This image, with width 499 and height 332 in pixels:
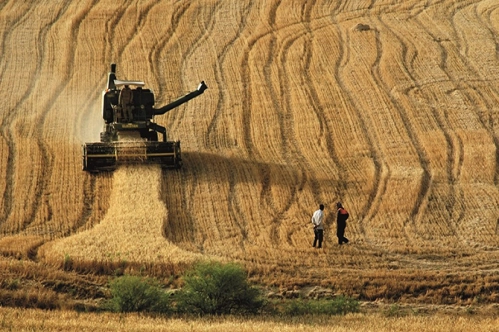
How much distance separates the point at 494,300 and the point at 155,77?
21439mm

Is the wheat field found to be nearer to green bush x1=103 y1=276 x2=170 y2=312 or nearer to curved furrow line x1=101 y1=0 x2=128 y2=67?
curved furrow line x1=101 y1=0 x2=128 y2=67

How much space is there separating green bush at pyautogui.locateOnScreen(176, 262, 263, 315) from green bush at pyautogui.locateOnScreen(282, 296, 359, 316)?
0.79 metres

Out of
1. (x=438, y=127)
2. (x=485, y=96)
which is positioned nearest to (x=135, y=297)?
(x=438, y=127)

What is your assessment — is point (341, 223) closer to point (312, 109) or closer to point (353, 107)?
point (312, 109)

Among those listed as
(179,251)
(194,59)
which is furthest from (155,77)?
(179,251)

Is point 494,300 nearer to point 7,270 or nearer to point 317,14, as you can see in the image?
point 7,270

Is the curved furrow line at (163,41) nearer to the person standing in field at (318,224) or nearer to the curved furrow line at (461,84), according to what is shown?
the curved furrow line at (461,84)

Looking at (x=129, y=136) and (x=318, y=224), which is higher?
(x=129, y=136)

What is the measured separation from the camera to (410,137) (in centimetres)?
3884

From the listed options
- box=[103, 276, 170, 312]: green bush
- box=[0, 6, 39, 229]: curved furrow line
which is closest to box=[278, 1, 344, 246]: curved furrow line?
box=[103, 276, 170, 312]: green bush

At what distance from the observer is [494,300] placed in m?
27.2

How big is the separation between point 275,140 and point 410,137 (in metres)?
4.31

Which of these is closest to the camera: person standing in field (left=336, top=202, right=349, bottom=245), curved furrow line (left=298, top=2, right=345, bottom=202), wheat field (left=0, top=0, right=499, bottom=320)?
wheat field (left=0, top=0, right=499, bottom=320)

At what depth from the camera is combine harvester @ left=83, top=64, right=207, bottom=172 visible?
3453 cm
